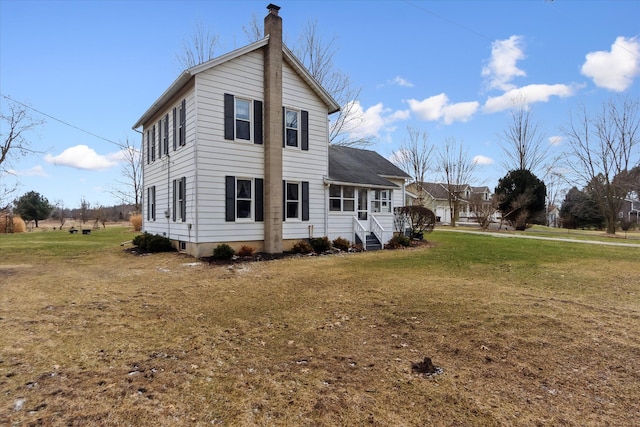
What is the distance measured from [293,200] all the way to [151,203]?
26.6ft

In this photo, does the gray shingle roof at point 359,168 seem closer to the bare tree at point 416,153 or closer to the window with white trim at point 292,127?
the window with white trim at point 292,127

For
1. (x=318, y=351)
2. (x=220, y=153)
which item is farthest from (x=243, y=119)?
(x=318, y=351)

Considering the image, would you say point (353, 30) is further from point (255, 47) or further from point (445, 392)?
point (445, 392)

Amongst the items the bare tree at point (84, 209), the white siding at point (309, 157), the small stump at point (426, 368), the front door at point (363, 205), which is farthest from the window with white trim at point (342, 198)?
the bare tree at point (84, 209)

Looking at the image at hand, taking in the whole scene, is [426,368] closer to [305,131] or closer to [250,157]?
[250,157]

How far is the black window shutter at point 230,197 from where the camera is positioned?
39.9ft

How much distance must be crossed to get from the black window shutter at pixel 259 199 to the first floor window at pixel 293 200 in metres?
1.09

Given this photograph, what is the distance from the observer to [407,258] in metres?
12.1

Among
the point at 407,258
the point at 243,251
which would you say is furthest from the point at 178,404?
the point at 407,258

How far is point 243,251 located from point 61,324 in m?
7.19

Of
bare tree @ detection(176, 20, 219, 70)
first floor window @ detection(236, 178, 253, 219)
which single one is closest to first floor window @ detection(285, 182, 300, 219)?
first floor window @ detection(236, 178, 253, 219)

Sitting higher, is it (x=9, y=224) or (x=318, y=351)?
(x=9, y=224)

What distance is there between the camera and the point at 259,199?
1288 cm

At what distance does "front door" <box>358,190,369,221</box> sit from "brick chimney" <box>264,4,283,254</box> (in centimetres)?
480
